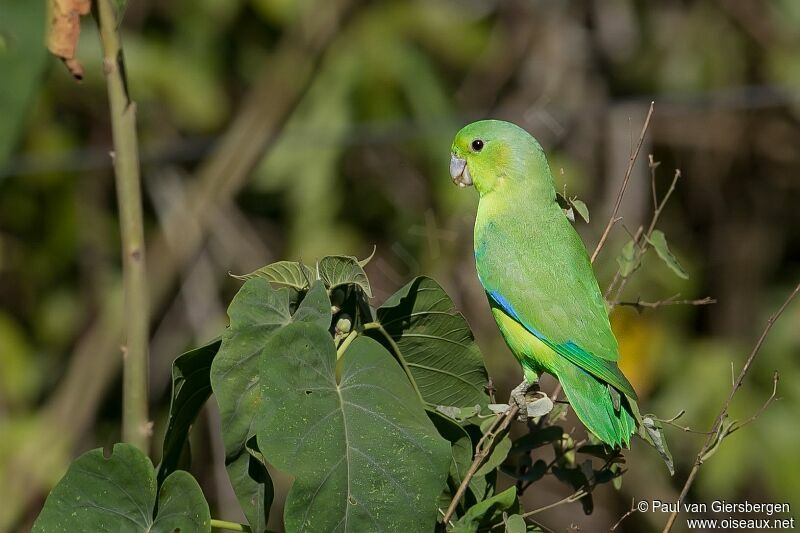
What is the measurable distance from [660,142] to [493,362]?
1.66 meters

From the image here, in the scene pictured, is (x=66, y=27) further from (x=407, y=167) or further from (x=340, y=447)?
(x=407, y=167)

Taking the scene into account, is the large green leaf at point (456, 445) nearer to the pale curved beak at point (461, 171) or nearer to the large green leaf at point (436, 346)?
the large green leaf at point (436, 346)

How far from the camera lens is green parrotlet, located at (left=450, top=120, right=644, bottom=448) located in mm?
2203

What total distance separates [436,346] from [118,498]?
60 centimetres

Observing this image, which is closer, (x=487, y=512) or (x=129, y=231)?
(x=487, y=512)

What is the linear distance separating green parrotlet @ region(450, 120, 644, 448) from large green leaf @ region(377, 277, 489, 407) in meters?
0.34

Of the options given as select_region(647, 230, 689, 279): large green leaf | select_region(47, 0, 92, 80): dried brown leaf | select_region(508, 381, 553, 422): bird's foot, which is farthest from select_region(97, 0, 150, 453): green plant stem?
select_region(647, 230, 689, 279): large green leaf

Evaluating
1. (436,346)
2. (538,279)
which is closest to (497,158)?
(538,279)

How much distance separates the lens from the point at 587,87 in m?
5.45

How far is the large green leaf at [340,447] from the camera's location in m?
1.50

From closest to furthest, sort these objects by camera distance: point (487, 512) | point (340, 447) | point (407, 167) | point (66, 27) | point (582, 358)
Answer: point (340, 447) < point (487, 512) < point (66, 27) < point (582, 358) < point (407, 167)

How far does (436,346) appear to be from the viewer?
182cm

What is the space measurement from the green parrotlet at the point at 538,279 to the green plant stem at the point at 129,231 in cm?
88

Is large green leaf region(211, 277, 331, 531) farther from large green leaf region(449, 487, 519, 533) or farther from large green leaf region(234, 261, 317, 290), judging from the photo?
large green leaf region(449, 487, 519, 533)
